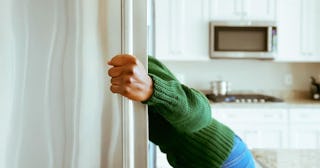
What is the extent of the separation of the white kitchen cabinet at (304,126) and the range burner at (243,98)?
238 millimetres

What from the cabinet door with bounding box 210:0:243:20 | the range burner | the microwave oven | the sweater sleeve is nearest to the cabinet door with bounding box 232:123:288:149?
the range burner

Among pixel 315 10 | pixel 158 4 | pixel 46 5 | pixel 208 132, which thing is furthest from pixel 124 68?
pixel 315 10

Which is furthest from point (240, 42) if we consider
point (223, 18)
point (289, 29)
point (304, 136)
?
point (304, 136)

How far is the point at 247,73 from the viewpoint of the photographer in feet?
11.3

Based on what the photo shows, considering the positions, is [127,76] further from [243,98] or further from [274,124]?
[243,98]

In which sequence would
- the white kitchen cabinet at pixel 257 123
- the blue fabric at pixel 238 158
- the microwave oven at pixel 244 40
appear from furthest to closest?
the microwave oven at pixel 244 40 < the white kitchen cabinet at pixel 257 123 < the blue fabric at pixel 238 158

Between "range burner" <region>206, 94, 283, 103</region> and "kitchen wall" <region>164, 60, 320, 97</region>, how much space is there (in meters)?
0.18

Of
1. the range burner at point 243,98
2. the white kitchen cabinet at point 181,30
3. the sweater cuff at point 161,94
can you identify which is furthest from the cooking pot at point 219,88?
the sweater cuff at point 161,94

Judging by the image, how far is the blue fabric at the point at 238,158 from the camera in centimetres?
103

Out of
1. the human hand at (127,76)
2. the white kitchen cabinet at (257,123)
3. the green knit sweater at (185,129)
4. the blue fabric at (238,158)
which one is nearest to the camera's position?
the human hand at (127,76)

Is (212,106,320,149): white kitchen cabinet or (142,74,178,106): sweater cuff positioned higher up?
(142,74,178,106): sweater cuff

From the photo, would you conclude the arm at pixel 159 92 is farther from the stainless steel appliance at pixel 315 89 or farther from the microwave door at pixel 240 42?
the stainless steel appliance at pixel 315 89

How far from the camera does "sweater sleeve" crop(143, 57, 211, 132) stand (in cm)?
61

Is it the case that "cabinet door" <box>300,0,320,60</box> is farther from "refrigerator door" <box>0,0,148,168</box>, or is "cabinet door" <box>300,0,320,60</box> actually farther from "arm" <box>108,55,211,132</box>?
"refrigerator door" <box>0,0,148,168</box>
